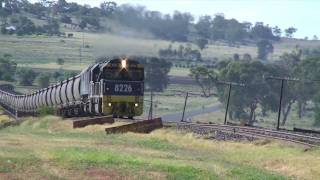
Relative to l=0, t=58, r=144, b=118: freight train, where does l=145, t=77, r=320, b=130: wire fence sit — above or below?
A: below

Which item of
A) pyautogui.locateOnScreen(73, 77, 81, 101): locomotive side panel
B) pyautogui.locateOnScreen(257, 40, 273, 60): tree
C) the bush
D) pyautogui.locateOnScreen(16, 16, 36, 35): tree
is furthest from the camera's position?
pyautogui.locateOnScreen(16, 16, 36, 35): tree

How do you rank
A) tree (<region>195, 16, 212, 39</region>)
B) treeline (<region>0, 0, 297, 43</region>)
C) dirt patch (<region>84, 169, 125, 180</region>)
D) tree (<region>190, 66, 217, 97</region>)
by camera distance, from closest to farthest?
dirt patch (<region>84, 169, 125, 180</region>) < treeline (<region>0, 0, 297, 43</region>) < tree (<region>195, 16, 212, 39</region>) < tree (<region>190, 66, 217, 97</region>)

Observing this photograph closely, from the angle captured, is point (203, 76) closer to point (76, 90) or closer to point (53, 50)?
point (53, 50)

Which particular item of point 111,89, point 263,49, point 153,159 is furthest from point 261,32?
point 153,159

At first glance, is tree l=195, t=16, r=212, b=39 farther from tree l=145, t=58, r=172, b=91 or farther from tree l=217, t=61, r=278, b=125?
tree l=145, t=58, r=172, b=91

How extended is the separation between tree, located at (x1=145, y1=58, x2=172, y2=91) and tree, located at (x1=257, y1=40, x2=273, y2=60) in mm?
57742

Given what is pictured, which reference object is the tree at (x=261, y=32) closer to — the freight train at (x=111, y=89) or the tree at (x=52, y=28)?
the tree at (x=52, y=28)

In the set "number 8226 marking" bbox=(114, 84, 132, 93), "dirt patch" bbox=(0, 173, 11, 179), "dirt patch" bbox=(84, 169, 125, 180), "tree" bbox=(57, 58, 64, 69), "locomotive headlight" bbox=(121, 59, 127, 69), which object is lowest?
"tree" bbox=(57, 58, 64, 69)

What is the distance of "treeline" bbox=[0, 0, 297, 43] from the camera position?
3366 cm

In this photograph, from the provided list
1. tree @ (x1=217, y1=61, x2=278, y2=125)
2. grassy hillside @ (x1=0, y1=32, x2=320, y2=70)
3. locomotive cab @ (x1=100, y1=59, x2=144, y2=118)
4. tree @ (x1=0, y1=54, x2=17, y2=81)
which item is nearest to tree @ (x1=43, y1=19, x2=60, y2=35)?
grassy hillside @ (x1=0, y1=32, x2=320, y2=70)

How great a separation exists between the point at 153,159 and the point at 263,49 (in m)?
153

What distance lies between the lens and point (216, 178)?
1747 centimetres

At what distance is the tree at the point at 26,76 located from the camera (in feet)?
382

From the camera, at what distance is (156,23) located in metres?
34.2
